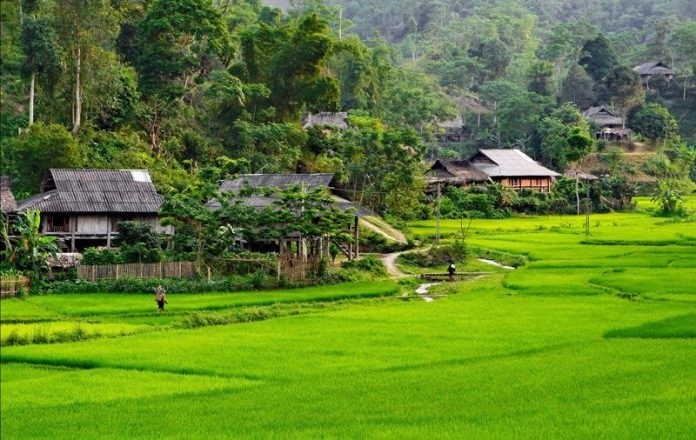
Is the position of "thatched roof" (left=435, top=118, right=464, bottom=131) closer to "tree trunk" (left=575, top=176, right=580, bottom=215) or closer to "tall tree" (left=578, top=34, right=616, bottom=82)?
"tall tree" (left=578, top=34, right=616, bottom=82)

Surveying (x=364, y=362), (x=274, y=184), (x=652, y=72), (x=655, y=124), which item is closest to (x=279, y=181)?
(x=274, y=184)

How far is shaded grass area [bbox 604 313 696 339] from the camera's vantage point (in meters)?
22.0

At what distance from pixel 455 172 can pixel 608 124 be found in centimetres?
2324

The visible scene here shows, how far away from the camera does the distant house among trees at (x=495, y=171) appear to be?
2601 inches

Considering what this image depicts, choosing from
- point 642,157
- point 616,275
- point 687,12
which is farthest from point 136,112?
point 687,12

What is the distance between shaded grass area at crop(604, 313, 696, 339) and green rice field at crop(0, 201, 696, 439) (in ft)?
0.21

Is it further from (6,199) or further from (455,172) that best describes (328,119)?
(6,199)

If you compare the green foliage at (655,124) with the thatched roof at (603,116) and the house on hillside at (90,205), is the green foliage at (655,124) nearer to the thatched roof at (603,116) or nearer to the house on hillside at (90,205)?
the thatched roof at (603,116)

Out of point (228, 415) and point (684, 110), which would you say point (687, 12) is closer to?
point (684, 110)

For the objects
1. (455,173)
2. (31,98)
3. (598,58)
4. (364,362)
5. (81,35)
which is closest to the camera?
(364,362)

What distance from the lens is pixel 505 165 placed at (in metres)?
69.6

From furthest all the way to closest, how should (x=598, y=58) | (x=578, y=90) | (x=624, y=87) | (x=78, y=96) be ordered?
(x=598, y=58), (x=578, y=90), (x=624, y=87), (x=78, y=96)

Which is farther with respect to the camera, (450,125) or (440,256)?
(450,125)

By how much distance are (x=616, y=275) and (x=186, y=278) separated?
1411cm
